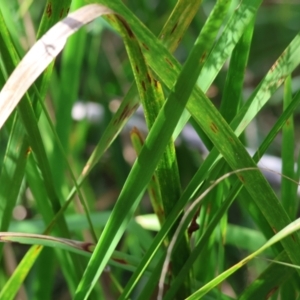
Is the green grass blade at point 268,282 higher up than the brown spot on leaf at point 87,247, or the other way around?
the brown spot on leaf at point 87,247

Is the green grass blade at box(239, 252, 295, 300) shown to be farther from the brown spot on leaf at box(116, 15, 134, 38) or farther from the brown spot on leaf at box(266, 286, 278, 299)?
the brown spot on leaf at box(116, 15, 134, 38)

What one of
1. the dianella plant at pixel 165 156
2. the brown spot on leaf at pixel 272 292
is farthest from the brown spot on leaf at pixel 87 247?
the brown spot on leaf at pixel 272 292

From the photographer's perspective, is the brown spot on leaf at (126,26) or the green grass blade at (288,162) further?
the green grass blade at (288,162)

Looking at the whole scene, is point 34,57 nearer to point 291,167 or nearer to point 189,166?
point 291,167

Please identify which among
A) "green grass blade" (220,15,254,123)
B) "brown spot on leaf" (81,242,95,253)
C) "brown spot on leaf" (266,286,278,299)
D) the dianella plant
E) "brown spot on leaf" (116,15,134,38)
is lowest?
"brown spot on leaf" (266,286,278,299)

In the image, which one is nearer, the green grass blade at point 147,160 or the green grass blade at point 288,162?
the green grass blade at point 147,160

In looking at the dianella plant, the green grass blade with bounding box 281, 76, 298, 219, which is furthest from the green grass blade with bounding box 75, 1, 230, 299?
the green grass blade with bounding box 281, 76, 298, 219

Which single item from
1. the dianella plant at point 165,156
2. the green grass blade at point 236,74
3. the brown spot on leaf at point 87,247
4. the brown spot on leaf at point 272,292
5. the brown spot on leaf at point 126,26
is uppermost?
the green grass blade at point 236,74

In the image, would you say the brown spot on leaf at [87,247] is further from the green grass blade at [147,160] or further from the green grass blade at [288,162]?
the green grass blade at [288,162]

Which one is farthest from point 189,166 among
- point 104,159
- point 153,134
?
point 153,134

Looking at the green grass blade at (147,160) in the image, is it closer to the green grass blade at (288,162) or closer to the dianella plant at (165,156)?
the dianella plant at (165,156)

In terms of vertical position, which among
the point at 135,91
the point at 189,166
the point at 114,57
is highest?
the point at 114,57
